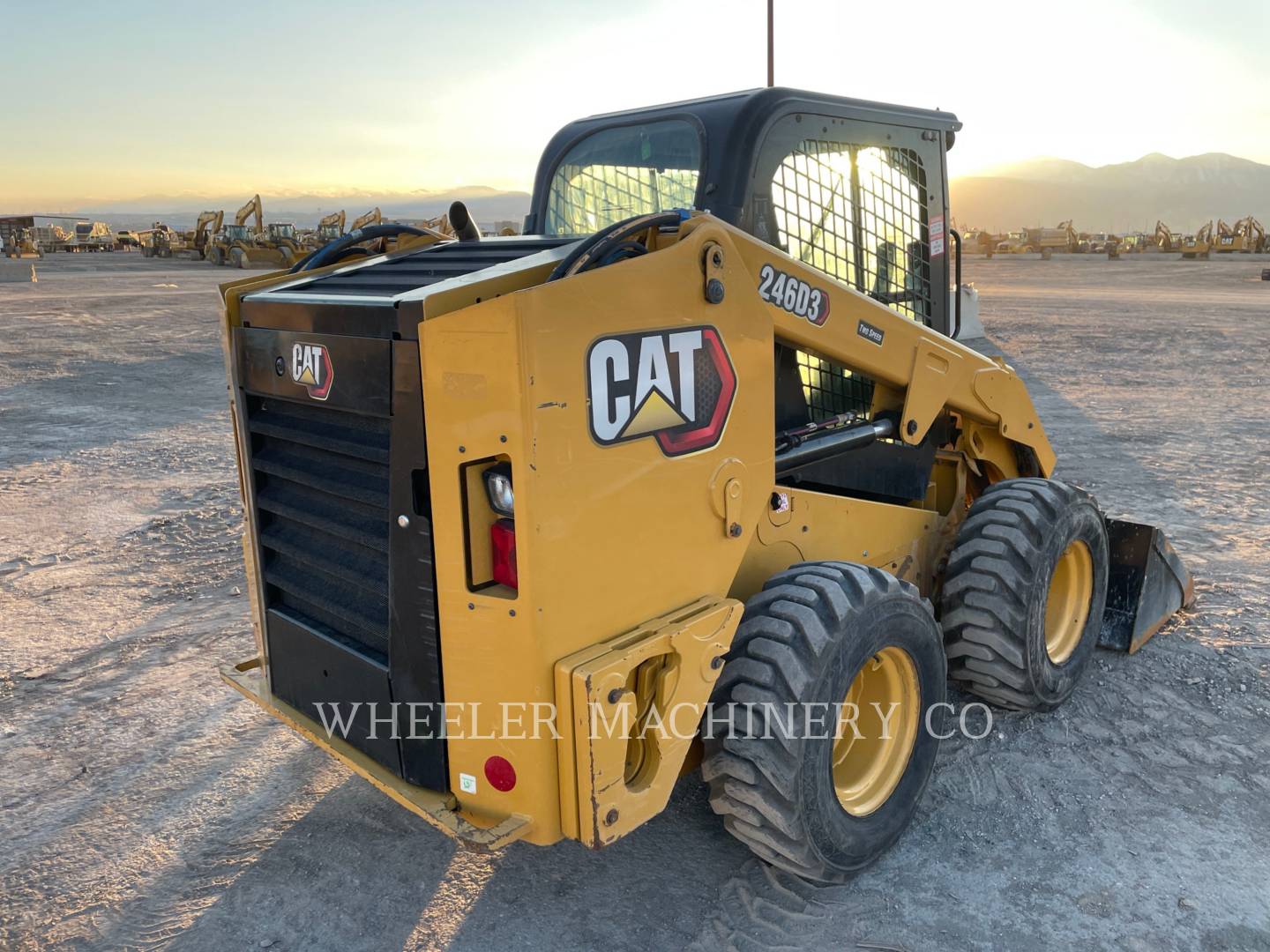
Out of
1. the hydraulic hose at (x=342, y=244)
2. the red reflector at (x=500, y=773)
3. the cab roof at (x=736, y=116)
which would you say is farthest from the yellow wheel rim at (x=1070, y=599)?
the hydraulic hose at (x=342, y=244)

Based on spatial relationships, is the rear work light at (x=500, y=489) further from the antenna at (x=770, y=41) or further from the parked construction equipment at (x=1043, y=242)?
the parked construction equipment at (x=1043, y=242)

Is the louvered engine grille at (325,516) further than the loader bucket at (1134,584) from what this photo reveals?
No

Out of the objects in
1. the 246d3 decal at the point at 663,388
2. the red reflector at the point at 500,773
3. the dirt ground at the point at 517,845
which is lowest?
the dirt ground at the point at 517,845

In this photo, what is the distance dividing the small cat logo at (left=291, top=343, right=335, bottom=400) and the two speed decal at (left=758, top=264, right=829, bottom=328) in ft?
4.22

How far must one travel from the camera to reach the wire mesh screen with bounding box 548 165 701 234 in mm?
3598

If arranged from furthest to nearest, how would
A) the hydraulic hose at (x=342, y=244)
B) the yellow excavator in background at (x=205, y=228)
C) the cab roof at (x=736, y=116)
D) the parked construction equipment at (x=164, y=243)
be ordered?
the parked construction equipment at (x=164, y=243) < the yellow excavator in background at (x=205, y=228) < the hydraulic hose at (x=342, y=244) < the cab roof at (x=736, y=116)

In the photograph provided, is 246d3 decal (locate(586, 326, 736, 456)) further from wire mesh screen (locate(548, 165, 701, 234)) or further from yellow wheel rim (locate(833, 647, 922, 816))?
yellow wheel rim (locate(833, 647, 922, 816))

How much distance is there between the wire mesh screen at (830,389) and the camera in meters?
3.60

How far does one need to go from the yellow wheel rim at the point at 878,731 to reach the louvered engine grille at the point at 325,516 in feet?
5.08

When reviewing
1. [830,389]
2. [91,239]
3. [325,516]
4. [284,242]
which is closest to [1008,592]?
[830,389]

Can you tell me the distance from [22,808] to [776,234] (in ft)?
11.4

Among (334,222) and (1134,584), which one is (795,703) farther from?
(334,222)

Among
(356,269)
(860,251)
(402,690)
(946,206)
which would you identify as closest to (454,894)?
(402,690)

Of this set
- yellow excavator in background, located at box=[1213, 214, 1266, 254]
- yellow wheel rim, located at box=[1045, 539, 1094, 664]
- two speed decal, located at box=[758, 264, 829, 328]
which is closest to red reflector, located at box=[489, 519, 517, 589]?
two speed decal, located at box=[758, 264, 829, 328]
